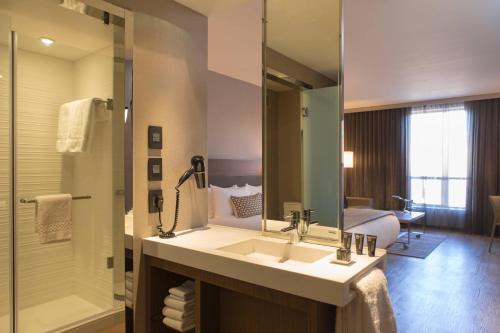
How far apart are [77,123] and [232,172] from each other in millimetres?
2493

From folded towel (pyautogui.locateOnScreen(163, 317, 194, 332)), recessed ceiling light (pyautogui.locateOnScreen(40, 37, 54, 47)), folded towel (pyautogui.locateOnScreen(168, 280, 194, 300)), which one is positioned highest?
recessed ceiling light (pyautogui.locateOnScreen(40, 37, 54, 47))

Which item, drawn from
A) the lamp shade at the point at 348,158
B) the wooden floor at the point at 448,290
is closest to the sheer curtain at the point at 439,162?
the lamp shade at the point at 348,158

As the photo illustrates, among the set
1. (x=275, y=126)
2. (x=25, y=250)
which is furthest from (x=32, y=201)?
(x=275, y=126)

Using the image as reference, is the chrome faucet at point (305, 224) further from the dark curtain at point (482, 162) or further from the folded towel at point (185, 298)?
the dark curtain at point (482, 162)

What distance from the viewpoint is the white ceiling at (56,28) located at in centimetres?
175

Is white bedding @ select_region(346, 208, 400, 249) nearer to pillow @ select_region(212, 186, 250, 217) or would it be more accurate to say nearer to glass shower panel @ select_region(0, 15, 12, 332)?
pillow @ select_region(212, 186, 250, 217)

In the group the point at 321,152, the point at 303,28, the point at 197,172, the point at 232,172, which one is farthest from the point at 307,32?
the point at 232,172

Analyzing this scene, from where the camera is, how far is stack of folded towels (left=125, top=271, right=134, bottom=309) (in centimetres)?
196

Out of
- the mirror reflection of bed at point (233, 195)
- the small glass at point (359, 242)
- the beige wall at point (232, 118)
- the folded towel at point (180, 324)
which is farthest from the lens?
the beige wall at point (232, 118)

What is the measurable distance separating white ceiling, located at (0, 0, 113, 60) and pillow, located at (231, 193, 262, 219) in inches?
88.2

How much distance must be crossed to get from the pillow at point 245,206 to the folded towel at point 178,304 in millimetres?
1986

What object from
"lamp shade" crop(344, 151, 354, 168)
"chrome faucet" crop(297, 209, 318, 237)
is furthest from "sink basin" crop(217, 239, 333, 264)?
"lamp shade" crop(344, 151, 354, 168)

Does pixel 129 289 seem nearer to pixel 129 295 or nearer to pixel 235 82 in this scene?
pixel 129 295

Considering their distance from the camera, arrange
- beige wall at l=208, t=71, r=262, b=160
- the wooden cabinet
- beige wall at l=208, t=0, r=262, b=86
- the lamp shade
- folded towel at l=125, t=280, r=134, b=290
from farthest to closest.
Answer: the lamp shade, beige wall at l=208, t=71, r=262, b=160, beige wall at l=208, t=0, r=262, b=86, folded towel at l=125, t=280, r=134, b=290, the wooden cabinet
